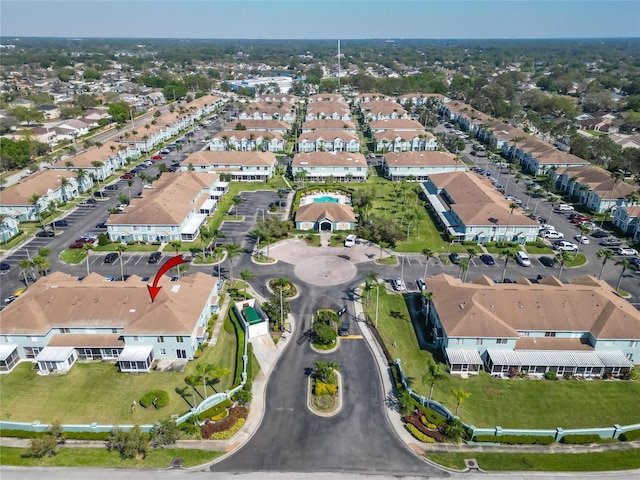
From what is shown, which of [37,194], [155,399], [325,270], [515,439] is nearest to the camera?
[515,439]

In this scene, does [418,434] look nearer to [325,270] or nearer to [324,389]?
[324,389]

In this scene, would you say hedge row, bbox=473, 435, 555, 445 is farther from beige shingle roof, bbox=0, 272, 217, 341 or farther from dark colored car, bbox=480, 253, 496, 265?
dark colored car, bbox=480, 253, 496, 265

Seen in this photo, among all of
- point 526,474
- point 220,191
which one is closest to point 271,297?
point 526,474

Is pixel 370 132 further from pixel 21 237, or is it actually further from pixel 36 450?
pixel 36 450

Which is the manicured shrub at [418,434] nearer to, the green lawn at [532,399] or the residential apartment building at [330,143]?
the green lawn at [532,399]

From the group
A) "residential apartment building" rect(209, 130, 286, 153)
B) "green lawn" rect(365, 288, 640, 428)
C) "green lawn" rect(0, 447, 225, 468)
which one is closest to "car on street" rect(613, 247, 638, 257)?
"green lawn" rect(365, 288, 640, 428)

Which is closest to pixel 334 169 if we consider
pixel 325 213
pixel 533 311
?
pixel 325 213
